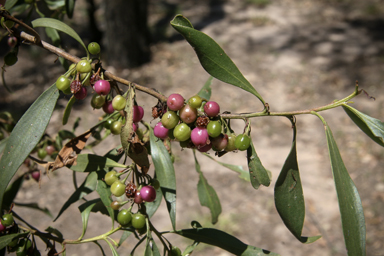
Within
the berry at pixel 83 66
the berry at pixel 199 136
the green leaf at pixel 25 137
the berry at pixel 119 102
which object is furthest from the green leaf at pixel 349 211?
the green leaf at pixel 25 137

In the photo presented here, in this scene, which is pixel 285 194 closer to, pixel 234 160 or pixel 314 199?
pixel 314 199

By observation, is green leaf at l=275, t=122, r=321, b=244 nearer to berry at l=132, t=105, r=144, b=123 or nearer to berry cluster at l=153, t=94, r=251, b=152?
berry cluster at l=153, t=94, r=251, b=152

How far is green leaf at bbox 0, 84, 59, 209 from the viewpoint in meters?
0.85

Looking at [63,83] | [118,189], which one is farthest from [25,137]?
[118,189]

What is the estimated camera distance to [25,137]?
86 cm

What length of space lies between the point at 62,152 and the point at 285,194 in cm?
64

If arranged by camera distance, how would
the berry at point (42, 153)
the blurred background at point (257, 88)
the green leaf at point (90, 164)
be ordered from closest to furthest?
the green leaf at point (90, 164)
the berry at point (42, 153)
the blurred background at point (257, 88)

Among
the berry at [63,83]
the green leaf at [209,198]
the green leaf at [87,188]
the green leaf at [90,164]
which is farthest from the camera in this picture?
the green leaf at [209,198]

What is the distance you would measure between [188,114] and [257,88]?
14.7 feet

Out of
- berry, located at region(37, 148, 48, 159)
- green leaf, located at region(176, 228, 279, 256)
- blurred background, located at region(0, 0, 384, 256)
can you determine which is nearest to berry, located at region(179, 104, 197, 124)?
green leaf, located at region(176, 228, 279, 256)

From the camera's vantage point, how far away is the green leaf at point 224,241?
3.30ft

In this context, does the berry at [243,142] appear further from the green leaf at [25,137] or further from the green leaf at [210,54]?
the green leaf at [25,137]

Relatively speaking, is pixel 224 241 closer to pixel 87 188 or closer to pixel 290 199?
pixel 290 199

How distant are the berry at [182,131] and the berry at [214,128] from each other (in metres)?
0.06
